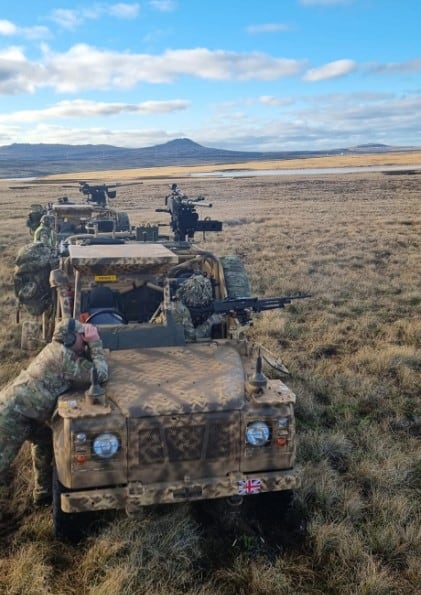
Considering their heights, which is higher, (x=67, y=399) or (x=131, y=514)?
(x=67, y=399)

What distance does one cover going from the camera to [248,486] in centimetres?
439

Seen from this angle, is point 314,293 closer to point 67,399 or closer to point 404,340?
point 404,340

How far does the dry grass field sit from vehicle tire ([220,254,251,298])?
1419 mm

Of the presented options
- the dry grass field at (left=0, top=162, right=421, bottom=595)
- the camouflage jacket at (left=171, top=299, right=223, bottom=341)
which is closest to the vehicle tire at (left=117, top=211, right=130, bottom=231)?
the dry grass field at (left=0, top=162, right=421, bottom=595)

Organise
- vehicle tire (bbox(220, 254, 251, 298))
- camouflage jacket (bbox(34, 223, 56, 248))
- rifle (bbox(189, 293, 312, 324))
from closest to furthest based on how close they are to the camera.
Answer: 1. rifle (bbox(189, 293, 312, 324))
2. vehicle tire (bbox(220, 254, 251, 298))
3. camouflage jacket (bbox(34, 223, 56, 248))

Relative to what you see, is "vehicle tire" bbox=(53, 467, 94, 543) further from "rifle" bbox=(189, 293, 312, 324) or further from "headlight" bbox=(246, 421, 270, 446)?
"rifle" bbox=(189, 293, 312, 324)

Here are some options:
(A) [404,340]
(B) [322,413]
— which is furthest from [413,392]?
(A) [404,340]

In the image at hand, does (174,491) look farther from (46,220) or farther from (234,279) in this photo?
(46,220)

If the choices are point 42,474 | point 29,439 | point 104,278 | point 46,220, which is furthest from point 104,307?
point 46,220

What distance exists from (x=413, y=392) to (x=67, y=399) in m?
5.09

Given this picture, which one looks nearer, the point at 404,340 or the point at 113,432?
the point at 113,432

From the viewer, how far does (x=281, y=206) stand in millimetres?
35031

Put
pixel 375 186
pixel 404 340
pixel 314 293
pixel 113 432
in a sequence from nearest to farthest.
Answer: pixel 113 432
pixel 404 340
pixel 314 293
pixel 375 186

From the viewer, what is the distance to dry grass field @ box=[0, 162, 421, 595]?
4.27 metres
